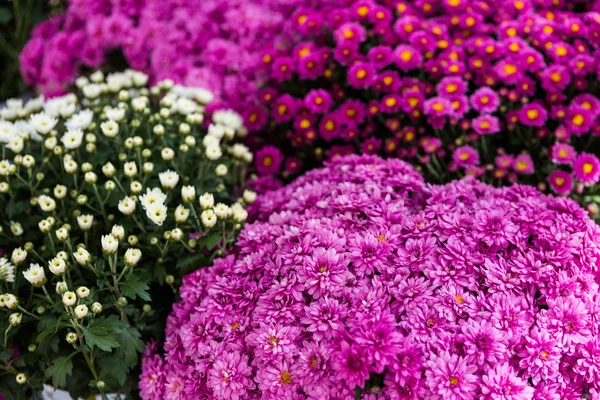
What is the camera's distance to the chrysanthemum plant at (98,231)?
1.36 meters

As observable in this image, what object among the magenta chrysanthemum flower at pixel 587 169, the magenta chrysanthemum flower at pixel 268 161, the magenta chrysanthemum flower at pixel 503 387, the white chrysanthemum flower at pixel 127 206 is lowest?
the magenta chrysanthemum flower at pixel 268 161

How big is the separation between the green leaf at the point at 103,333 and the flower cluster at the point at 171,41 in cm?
126

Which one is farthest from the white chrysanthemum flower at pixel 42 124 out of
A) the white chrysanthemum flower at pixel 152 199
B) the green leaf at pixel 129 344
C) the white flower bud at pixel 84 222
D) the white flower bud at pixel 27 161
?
the green leaf at pixel 129 344

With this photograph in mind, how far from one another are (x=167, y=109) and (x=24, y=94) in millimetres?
1956

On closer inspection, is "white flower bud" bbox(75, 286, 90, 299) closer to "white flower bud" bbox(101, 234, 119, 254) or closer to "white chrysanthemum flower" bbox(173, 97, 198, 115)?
"white flower bud" bbox(101, 234, 119, 254)

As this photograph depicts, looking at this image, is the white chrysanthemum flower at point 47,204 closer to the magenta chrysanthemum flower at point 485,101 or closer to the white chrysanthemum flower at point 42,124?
the white chrysanthemum flower at point 42,124

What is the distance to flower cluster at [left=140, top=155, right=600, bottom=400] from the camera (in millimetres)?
1129

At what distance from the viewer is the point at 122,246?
1.49 m

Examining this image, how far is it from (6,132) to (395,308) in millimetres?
1232

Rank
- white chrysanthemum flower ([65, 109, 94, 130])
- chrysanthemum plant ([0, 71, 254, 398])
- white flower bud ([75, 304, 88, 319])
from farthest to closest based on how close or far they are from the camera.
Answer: white chrysanthemum flower ([65, 109, 94, 130])
chrysanthemum plant ([0, 71, 254, 398])
white flower bud ([75, 304, 88, 319])

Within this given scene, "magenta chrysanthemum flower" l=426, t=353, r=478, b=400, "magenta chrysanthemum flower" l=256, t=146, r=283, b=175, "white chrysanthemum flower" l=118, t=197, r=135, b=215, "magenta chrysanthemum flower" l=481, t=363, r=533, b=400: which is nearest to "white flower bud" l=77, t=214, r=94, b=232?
"white chrysanthemum flower" l=118, t=197, r=135, b=215

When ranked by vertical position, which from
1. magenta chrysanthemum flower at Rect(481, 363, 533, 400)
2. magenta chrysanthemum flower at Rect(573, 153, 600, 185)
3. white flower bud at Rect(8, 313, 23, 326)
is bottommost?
magenta chrysanthemum flower at Rect(573, 153, 600, 185)

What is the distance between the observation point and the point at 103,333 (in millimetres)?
1290

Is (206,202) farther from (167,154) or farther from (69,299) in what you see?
(69,299)
